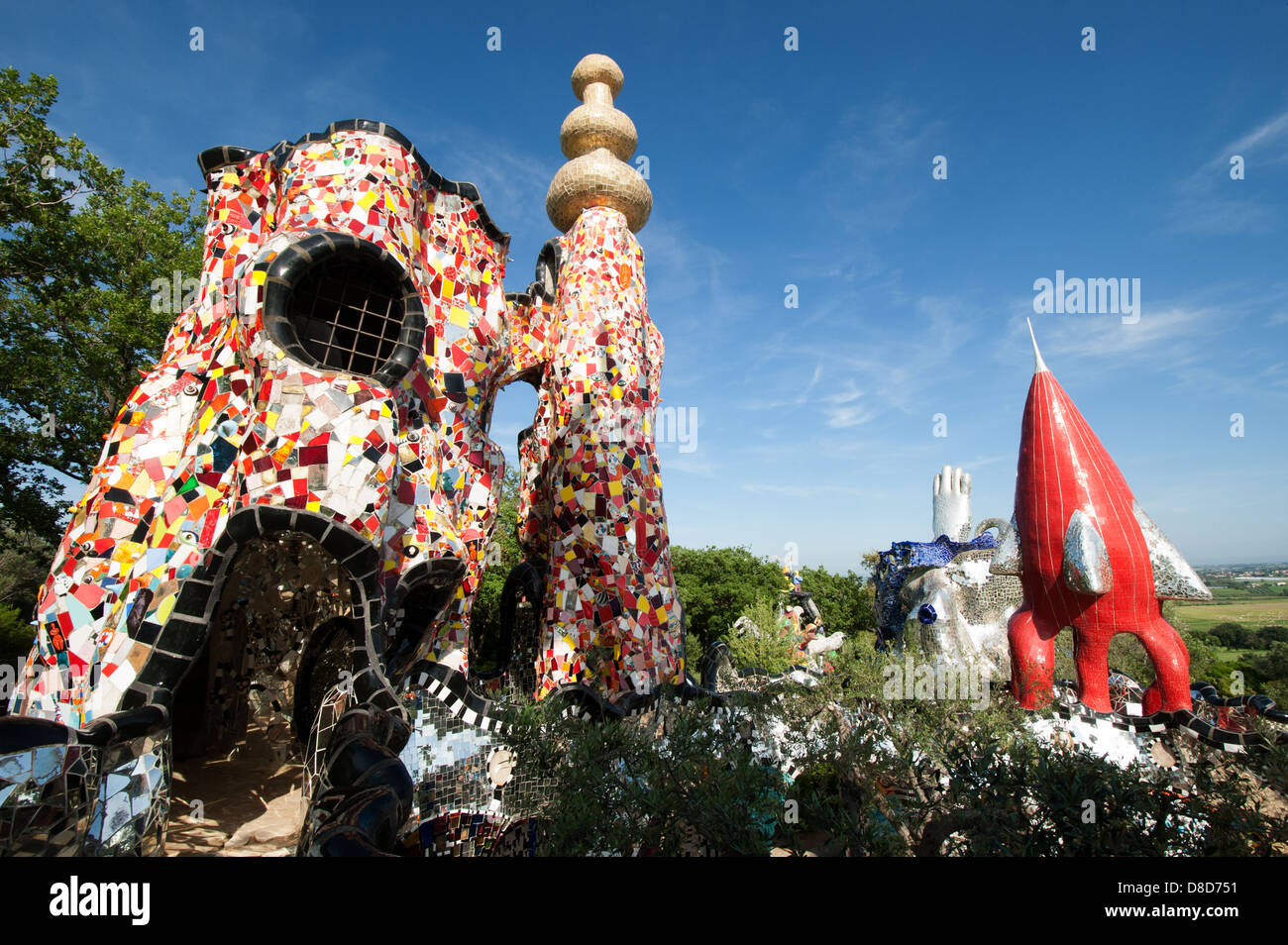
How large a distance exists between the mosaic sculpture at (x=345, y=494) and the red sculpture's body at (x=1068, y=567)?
5.07m

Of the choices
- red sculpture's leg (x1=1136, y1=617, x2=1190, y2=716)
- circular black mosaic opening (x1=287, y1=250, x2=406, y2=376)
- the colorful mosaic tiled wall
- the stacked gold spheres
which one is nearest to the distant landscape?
red sculpture's leg (x1=1136, y1=617, x2=1190, y2=716)

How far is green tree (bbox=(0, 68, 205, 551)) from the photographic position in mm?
12773

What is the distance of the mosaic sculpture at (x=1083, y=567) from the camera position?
7.92 metres

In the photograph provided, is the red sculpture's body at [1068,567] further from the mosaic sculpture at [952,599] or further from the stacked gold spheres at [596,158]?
the stacked gold spheres at [596,158]

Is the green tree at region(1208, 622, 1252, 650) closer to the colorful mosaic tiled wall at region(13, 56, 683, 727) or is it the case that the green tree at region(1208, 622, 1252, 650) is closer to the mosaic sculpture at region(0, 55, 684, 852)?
the colorful mosaic tiled wall at region(13, 56, 683, 727)

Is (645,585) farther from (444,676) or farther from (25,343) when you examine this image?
(25,343)

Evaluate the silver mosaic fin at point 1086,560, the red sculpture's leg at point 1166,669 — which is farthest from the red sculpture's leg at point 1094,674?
the silver mosaic fin at point 1086,560

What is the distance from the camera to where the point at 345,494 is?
595 centimetres

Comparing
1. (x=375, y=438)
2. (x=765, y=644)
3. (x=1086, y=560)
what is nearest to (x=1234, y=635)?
(x=765, y=644)

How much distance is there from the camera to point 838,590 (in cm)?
2492

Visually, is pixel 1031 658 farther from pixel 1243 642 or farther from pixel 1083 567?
pixel 1243 642

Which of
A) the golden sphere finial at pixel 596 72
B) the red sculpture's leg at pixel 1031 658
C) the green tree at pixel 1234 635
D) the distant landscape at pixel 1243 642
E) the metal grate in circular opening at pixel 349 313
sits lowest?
the green tree at pixel 1234 635

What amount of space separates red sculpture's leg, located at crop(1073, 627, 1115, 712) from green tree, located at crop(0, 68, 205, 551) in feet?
61.7
